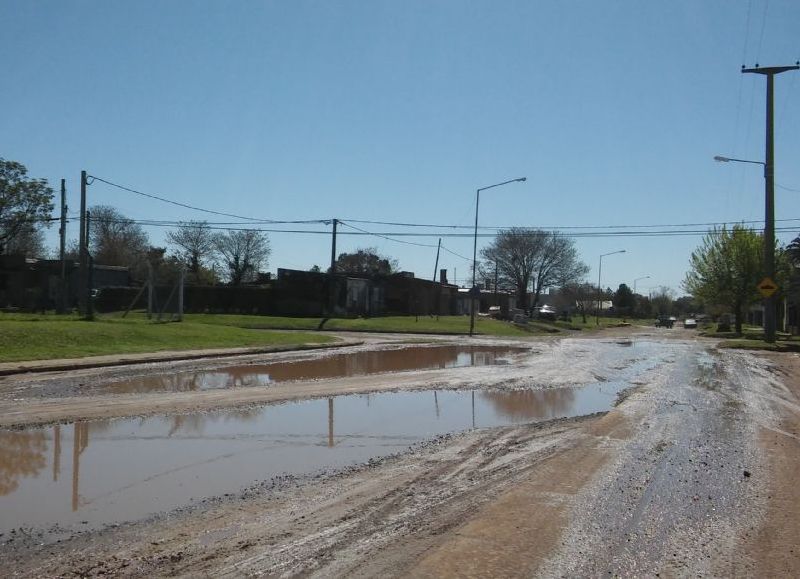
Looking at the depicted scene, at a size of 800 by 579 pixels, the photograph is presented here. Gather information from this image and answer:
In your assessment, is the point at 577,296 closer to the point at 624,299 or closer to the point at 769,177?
the point at 624,299

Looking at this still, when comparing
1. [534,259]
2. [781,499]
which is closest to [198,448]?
[781,499]

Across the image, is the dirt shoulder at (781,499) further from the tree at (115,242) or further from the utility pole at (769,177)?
the tree at (115,242)

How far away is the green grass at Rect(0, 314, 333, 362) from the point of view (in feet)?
71.4

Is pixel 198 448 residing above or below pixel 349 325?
below

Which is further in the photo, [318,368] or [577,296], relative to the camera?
[577,296]

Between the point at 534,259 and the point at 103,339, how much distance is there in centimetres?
6936

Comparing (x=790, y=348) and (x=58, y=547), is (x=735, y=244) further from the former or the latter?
(x=58, y=547)

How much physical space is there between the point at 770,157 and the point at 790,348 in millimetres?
9930

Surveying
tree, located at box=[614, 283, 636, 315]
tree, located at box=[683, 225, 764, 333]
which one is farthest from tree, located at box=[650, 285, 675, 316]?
tree, located at box=[683, 225, 764, 333]

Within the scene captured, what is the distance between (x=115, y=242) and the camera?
87.7 metres

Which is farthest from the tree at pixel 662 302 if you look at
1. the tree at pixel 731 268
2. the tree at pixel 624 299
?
the tree at pixel 731 268

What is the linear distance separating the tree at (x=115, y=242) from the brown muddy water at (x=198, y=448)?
7605 cm

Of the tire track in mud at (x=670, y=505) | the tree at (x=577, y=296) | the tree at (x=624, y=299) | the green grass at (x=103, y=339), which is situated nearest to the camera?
the tire track in mud at (x=670, y=505)

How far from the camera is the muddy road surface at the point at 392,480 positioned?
5.51m
